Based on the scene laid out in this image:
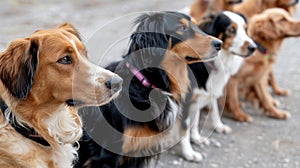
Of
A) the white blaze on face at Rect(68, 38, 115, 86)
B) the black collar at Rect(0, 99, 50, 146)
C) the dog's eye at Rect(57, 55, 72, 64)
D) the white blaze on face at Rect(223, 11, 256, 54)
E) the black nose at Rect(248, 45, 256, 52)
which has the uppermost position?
the dog's eye at Rect(57, 55, 72, 64)

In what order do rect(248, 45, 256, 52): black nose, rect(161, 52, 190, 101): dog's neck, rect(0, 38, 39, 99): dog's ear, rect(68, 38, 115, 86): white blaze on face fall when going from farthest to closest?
1. rect(248, 45, 256, 52): black nose
2. rect(161, 52, 190, 101): dog's neck
3. rect(68, 38, 115, 86): white blaze on face
4. rect(0, 38, 39, 99): dog's ear

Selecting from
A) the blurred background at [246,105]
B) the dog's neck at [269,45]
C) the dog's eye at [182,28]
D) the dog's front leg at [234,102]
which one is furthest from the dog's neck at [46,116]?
the dog's neck at [269,45]

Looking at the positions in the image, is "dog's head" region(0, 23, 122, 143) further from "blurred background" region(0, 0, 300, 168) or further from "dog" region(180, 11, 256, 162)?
"dog" region(180, 11, 256, 162)

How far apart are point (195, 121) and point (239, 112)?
820 mm

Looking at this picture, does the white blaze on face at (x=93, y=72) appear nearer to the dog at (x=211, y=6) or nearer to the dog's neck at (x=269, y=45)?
the dog's neck at (x=269, y=45)

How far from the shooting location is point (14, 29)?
7.73 m

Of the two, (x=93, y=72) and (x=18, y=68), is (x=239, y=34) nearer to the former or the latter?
(x=93, y=72)

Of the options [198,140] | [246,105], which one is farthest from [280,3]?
[198,140]

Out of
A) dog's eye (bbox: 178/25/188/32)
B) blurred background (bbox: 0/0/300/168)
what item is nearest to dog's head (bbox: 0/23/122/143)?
blurred background (bbox: 0/0/300/168)

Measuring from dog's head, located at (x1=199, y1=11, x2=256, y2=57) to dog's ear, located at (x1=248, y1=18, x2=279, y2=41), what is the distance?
2.43 feet

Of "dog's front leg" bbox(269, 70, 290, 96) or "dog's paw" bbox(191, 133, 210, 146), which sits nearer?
"dog's paw" bbox(191, 133, 210, 146)

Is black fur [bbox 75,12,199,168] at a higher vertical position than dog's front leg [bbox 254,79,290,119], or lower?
higher

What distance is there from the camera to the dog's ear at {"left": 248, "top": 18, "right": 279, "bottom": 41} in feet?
16.9

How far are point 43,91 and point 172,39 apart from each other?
4.36 ft
